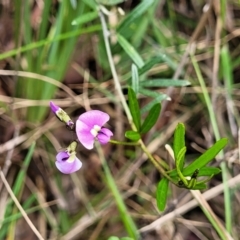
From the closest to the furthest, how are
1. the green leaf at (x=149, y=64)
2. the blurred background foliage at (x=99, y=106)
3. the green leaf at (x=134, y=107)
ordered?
the green leaf at (x=134, y=107), the green leaf at (x=149, y=64), the blurred background foliage at (x=99, y=106)

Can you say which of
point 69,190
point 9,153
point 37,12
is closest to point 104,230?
point 69,190

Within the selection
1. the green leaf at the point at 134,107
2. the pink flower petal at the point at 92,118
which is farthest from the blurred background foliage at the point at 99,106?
the pink flower petal at the point at 92,118

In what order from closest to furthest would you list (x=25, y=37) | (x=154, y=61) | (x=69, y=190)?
(x=154, y=61), (x=25, y=37), (x=69, y=190)

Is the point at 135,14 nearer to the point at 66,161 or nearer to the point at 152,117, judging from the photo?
the point at 152,117

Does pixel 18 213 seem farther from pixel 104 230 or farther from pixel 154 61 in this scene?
pixel 154 61

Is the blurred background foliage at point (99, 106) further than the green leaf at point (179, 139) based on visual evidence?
Yes

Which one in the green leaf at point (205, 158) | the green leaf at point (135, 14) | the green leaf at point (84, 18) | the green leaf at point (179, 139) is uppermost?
the green leaf at point (84, 18)

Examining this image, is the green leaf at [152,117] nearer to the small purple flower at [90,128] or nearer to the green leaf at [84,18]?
the small purple flower at [90,128]

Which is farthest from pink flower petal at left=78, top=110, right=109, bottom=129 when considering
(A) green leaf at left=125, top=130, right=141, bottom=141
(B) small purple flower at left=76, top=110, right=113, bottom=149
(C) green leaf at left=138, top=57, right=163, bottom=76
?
(C) green leaf at left=138, top=57, right=163, bottom=76
